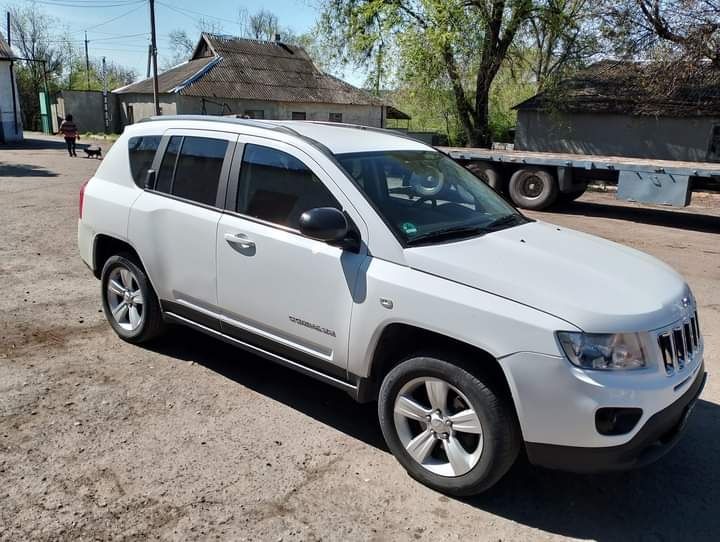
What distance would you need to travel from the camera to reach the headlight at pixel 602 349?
2.73m

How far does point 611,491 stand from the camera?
3.34 meters

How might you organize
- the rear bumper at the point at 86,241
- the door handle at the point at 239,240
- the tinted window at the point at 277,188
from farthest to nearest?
the rear bumper at the point at 86,241, the door handle at the point at 239,240, the tinted window at the point at 277,188

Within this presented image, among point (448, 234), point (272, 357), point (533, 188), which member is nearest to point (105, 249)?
point (272, 357)

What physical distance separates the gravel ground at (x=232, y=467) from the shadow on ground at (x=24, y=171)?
13171 millimetres

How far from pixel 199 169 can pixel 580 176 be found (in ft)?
39.3

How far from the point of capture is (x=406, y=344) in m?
3.35

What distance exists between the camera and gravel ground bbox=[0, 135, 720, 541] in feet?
9.72

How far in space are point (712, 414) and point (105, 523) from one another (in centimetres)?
384

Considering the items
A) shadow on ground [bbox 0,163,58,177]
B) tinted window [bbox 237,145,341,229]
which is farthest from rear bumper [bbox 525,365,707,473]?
shadow on ground [bbox 0,163,58,177]

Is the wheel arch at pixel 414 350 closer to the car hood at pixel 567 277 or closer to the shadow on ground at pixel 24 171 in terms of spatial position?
the car hood at pixel 567 277

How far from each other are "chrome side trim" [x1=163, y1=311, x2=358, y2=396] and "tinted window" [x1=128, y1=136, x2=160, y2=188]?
1.09 m

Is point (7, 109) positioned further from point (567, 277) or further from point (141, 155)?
point (567, 277)

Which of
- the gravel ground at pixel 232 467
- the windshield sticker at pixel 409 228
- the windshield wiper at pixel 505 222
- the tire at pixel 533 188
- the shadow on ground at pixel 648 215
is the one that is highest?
the windshield sticker at pixel 409 228

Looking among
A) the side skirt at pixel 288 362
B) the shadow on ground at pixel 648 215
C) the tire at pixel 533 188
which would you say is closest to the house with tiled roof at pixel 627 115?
the shadow on ground at pixel 648 215
